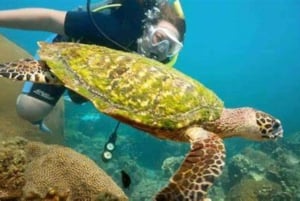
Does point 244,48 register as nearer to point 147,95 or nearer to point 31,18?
point 31,18

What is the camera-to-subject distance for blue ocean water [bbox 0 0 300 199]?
59.4 meters

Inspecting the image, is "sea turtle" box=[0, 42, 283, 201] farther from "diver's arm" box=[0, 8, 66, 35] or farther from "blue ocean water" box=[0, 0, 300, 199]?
"blue ocean water" box=[0, 0, 300, 199]

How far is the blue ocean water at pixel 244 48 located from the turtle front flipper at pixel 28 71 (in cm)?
1171

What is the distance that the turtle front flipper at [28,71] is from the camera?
4344 mm

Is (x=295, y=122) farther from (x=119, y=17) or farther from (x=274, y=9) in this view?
(x=274, y=9)

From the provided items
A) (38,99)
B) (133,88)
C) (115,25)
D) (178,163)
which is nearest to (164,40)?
(115,25)

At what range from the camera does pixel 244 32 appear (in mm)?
125938

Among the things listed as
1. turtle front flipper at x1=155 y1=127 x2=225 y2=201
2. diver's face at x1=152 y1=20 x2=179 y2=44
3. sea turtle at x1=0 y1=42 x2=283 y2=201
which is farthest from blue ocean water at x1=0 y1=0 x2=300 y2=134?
turtle front flipper at x1=155 y1=127 x2=225 y2=201

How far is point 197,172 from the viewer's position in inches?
133

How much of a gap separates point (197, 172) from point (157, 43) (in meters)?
3.18

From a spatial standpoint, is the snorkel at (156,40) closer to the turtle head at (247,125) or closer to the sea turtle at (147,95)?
the sea turtle at (147,95)

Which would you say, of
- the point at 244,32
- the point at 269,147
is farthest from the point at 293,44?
the point at 269,147

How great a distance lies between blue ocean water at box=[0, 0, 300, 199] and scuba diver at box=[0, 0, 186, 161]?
10.2m

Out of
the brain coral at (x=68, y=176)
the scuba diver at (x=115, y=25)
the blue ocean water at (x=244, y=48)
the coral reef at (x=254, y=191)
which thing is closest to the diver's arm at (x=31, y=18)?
the scuba diver at (x=115, y=25)
